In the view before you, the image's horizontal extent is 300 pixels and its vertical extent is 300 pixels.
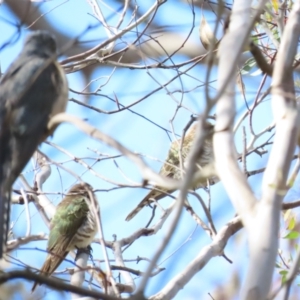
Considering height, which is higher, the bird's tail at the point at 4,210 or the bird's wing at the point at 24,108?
the bird's wing at the point at 24,108

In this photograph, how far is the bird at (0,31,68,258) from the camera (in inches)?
112

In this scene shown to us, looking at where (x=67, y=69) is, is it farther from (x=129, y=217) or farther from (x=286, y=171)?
(x=286, y=171)

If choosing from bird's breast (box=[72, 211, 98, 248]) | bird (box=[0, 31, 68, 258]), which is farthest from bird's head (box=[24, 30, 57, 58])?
bird's breast (box=[72, 211, 98, 248])

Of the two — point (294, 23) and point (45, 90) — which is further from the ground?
point (45, 90)

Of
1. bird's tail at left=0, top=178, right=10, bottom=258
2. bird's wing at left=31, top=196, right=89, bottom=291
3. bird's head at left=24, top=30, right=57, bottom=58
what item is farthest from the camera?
bird's wing at left=31, top=196, right=89, bottom=291

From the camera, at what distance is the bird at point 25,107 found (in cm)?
285

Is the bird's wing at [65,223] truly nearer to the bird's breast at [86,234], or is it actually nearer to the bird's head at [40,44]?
the bird's breast at [86,234]

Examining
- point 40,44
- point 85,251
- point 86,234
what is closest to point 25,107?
point 40,44

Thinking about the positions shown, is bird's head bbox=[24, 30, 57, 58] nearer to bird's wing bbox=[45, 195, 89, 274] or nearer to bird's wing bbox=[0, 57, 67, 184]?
bird's wing bbox=[0, 57, 67, 184]

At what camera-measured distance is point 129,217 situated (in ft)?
17.1

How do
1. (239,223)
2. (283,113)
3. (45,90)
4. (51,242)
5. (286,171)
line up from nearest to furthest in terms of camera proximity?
(286,171), (283,113), (239,223), (45,90), (51,242)

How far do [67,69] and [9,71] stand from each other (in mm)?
782

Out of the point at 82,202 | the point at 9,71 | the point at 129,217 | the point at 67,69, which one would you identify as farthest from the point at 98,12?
the point at 129,217

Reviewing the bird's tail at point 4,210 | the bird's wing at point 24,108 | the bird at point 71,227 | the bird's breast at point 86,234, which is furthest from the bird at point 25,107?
the bird's breast at point 86,234
